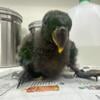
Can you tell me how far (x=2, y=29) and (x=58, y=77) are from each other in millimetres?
377

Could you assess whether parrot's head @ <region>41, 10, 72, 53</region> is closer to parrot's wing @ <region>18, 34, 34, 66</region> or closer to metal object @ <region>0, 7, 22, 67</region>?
parrot's wing @ <region>18, 34, 34, 66</region>

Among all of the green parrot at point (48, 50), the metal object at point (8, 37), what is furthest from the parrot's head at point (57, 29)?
the metal object at point (8, 37)

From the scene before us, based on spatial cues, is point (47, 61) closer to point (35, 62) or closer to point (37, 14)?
point (35, 62)

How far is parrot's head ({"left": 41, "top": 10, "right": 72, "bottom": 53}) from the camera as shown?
1.62 ft

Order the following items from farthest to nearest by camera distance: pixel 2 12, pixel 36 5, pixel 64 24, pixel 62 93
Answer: pixel 36 5, pixel 2 12, pixel 64 24, pixel 62 93

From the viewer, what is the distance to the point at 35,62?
0.53 metres

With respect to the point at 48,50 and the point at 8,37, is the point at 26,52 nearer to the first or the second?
the point at 48,50

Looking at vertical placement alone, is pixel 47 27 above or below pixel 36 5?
below

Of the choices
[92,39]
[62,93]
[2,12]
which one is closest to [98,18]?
[92,39]

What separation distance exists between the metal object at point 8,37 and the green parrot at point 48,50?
0.25 metres

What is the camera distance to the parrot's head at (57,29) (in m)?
0.49

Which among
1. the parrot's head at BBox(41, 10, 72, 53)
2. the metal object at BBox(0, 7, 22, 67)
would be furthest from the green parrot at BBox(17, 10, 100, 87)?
the metal object at BBox(0, 7, 22, 67)

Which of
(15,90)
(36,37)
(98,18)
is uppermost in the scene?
(98,18)

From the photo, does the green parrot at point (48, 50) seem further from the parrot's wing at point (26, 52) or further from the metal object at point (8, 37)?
the metal object at point (8, 37)
